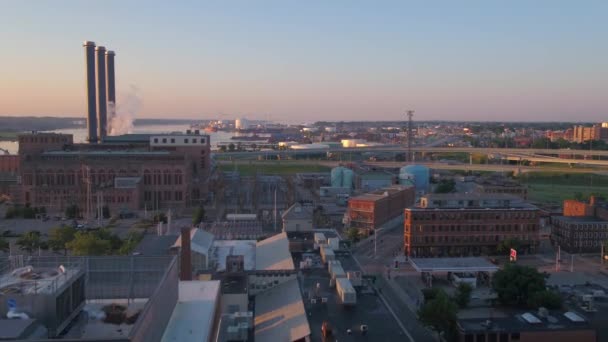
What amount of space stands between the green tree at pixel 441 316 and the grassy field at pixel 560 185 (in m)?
17.9

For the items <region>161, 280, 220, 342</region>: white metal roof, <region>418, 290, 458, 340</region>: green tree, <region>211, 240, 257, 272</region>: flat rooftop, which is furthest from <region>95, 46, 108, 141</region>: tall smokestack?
<region>418, 290, 458, 340</region>: green tree

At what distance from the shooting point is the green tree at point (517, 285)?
10.4m

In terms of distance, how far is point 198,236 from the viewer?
1304cm

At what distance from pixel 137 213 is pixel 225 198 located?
4929mm

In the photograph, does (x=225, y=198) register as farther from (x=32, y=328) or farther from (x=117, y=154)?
(x=32, y=328)

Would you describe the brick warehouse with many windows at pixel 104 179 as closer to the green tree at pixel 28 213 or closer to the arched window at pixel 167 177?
the arched window at pixel 167 177

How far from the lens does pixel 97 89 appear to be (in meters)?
35.8

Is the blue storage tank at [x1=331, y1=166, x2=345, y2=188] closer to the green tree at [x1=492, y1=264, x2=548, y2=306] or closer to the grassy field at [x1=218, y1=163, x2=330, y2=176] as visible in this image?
the grassy field at [x1=218, y1=163, x2=330, y2=176]

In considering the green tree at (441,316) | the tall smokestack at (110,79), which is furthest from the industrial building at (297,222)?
the tall smokestack at (110,79)

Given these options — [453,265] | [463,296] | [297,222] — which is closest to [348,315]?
[463,296]

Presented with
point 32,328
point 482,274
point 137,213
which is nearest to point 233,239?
point 482,274

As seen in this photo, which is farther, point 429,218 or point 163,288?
point 429,218

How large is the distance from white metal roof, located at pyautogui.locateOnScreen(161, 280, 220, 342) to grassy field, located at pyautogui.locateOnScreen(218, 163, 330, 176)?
2879 centimetres

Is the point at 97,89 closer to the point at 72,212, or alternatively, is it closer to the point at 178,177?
the point at 178,177
